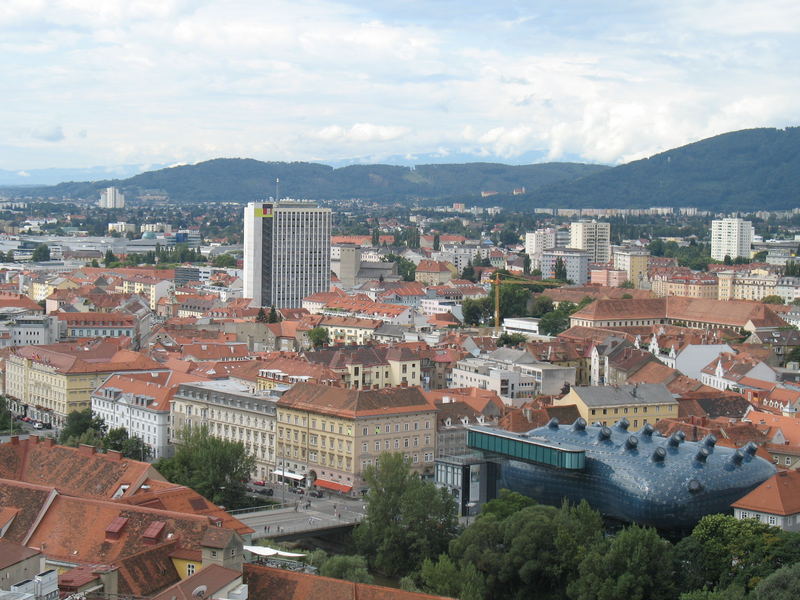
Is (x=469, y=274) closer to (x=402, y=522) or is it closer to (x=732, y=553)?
(x=402, y=522)

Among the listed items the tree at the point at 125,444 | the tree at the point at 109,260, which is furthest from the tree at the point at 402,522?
the tree at the point at 109,260

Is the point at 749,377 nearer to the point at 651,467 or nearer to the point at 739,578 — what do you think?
the point at 651,467

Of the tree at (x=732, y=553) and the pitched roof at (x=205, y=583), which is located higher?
the pitched roof at (x=205, y=583)

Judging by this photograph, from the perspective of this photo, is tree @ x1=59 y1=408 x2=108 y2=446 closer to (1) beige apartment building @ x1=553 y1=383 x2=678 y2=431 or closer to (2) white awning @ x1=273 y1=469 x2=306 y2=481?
(2) white awning @ x1=273 y1=469 x2=306 y2=481

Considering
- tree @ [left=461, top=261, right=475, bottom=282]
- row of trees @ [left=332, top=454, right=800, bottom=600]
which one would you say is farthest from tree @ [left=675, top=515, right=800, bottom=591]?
tree @ [left=461, top=261, right=475, bottom=282]

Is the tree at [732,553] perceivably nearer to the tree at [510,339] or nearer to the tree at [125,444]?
the tree at [125,444]

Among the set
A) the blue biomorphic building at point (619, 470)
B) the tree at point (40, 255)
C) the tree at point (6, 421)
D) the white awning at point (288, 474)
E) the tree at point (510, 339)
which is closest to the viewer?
the blue biomorphic building at point (619, 470)

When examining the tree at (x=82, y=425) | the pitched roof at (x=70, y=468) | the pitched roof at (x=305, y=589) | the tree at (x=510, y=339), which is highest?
the pitched roof at (x=70, y=468)

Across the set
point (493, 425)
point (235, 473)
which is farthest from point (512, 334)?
point (235, 473)
